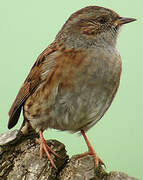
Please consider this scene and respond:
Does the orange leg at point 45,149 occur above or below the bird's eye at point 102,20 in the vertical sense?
below

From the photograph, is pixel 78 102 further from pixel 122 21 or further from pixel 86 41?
pixel 122 21

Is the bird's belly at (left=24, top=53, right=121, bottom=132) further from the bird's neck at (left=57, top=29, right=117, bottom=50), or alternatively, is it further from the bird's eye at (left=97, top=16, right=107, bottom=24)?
the bird's eye at (left=97, top=16, right=107, bottom=24)

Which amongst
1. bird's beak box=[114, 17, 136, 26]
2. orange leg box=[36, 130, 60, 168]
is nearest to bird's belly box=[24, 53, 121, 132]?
orange leg box=[36, 130, 60, 168]

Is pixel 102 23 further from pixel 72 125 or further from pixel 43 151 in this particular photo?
pixel 43 151

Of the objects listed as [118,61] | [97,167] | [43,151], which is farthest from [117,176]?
[118,61]

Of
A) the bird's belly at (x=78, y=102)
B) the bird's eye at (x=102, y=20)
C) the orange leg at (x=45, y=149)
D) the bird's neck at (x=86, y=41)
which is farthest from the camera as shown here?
the bird's eye at (x=102, y=20)

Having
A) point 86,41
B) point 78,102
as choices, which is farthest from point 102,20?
point 78,102

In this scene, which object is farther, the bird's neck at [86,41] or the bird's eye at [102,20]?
the bird's eye at [102,20]

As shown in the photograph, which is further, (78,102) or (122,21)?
(122,21)

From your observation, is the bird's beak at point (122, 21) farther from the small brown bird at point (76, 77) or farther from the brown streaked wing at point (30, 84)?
the brown streaked wing at point (30, 84)

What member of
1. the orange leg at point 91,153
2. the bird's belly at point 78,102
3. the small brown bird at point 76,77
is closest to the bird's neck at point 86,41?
the small brown bird at point 76,77
